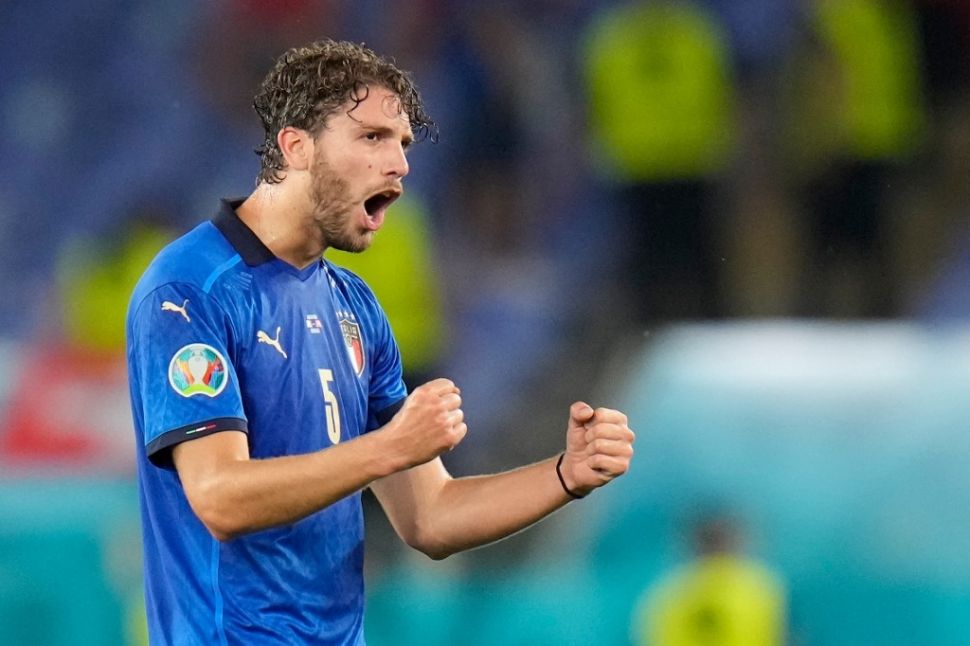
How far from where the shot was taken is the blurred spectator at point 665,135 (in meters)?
6.07

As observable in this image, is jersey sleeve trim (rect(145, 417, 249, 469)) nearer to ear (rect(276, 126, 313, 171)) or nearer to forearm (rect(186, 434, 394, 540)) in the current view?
forearm (rect(186, 434, 394, 540))

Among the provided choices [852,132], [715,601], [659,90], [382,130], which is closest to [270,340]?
[382,130]

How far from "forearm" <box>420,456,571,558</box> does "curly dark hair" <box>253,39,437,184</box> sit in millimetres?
719

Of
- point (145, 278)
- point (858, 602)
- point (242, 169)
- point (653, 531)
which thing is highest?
point (242, 169)

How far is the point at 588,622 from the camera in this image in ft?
19.0

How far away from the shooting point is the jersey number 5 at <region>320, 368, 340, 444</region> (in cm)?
278

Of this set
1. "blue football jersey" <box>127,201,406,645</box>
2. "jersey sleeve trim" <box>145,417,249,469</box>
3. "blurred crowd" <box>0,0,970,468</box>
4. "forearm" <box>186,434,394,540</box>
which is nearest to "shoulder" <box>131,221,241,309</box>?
"blue football jersey" <box>127,201,406,645</box>

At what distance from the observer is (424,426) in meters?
2.45

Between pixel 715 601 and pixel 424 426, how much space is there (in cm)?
346

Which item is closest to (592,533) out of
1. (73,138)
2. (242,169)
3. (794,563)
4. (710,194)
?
(794,563)

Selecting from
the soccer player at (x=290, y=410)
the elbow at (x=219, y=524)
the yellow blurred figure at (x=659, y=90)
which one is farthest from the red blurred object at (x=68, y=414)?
the elbow at (x=219, y=524)

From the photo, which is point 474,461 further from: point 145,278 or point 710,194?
point 145,278

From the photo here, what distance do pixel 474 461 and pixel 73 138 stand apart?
2222mm

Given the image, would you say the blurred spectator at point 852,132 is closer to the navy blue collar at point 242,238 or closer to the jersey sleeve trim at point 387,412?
the jersey sleeve trim at point 387,412
